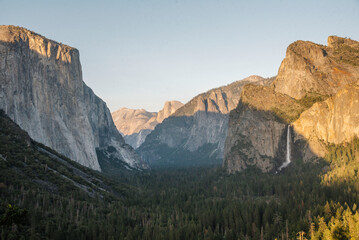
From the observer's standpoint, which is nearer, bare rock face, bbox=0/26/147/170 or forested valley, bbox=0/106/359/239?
forested valley, bbox=0/106/359/239

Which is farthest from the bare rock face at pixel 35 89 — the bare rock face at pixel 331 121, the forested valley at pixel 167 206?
the bare rock face at pixel 331 121

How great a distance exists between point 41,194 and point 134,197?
175 feet

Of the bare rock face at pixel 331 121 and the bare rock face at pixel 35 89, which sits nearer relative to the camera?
the bare rock face at pixel 35 89

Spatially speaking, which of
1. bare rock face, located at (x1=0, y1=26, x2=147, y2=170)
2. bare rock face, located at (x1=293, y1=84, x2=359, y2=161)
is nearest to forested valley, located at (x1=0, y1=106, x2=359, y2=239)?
bare rock face, located at (x1=293, y1=84, x2=359, y2=161)

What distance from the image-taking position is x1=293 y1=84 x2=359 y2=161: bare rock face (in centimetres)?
15488

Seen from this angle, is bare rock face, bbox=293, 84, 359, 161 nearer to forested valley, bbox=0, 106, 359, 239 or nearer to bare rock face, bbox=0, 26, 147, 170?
forested valley, bbox=0, 106, 359, 239

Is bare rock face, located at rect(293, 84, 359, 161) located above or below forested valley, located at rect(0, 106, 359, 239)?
above

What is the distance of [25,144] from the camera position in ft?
422

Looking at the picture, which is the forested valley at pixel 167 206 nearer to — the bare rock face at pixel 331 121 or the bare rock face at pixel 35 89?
the bare rock face at pixel 331 121

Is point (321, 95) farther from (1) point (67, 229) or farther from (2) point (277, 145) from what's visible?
(1) point (67, 229)

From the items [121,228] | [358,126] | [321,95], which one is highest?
[321,95]

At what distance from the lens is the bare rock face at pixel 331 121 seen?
15488 cm

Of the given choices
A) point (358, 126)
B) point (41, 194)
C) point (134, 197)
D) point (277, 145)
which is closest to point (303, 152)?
point (277, 145)

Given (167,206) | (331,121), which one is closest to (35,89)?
(167,206)
